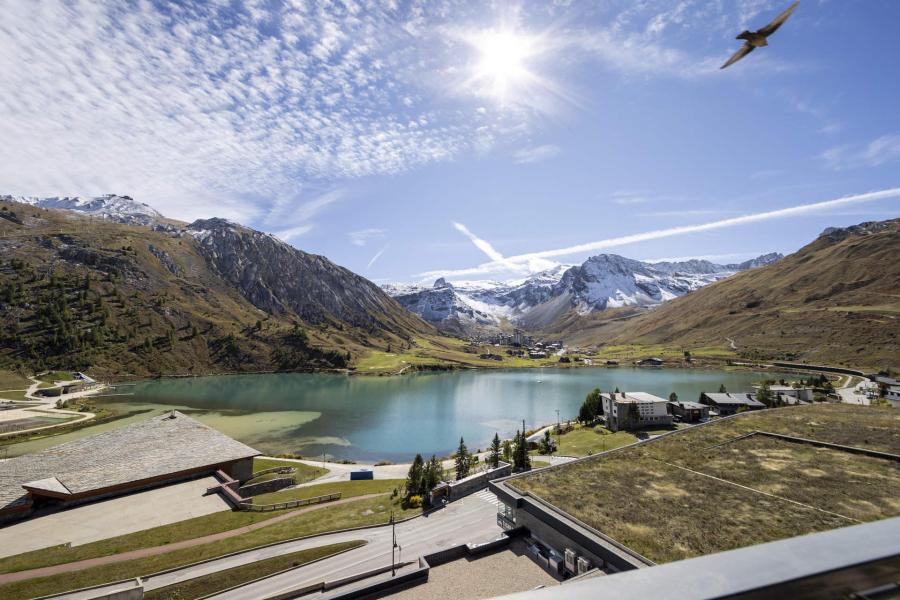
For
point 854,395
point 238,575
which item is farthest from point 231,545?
point 854,395

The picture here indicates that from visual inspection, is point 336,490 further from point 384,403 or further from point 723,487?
point 384,403

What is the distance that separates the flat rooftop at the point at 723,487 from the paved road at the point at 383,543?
921 cm

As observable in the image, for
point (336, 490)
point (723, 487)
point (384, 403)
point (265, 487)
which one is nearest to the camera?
point (723, 487)

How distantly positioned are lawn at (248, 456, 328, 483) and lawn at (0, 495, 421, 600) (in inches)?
506

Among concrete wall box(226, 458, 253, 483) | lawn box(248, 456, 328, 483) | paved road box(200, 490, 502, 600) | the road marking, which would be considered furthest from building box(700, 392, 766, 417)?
concrete wall box(226, 458, 253, 483)

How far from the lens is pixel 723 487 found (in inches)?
980

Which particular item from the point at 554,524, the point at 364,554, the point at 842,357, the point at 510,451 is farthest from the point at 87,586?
the point at 842,357

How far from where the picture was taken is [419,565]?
19.7m

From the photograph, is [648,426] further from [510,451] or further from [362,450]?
[362,450]

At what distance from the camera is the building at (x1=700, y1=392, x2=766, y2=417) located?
3063 inches

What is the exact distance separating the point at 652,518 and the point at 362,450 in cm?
5650

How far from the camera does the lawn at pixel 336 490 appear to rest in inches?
1700

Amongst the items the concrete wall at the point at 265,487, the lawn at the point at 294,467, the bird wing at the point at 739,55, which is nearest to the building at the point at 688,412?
the lawn at the point at 294,467

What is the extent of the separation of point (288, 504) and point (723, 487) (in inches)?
1434
